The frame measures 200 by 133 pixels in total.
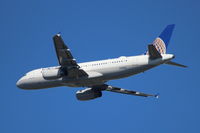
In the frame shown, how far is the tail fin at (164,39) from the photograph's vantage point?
48125 millimetres

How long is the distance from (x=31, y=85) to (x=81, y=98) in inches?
254

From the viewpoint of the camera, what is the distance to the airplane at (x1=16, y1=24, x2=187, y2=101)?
44.4 m

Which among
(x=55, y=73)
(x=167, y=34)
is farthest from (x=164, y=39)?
(x=55, y=73)

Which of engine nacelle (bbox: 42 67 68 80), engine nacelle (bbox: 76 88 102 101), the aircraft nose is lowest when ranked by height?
engine nacelle (bbox: 76 88 102 101)

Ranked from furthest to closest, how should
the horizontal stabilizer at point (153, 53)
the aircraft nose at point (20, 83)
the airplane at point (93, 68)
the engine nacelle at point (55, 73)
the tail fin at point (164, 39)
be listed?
the aircraft nose at point (20, 83) < the tail fin at point (164, 39) < the engine nacelle at point (55, 73) < the airplane at point (93, 68) < the horizontal stabilizer at point (153, 53)

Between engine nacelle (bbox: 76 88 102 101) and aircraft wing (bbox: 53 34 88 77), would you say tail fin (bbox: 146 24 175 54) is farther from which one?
engine nacelle (bbox: 76 88 102 101)

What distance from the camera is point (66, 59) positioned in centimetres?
4434

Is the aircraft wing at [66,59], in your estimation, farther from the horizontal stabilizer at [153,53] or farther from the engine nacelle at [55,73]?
the horizontal stabilizer at [153,53]

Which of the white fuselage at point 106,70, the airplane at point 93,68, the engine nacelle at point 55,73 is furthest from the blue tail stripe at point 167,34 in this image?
the engine nacelle at point 55,73

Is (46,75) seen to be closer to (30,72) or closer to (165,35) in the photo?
(30,72)

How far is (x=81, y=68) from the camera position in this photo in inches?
1880

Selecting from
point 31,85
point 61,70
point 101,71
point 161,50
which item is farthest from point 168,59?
point 31,85

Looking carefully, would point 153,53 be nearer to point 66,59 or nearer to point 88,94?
point 66,59

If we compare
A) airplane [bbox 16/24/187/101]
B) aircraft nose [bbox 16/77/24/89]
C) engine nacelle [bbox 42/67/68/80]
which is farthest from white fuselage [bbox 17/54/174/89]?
aircraft nose [bbox 16/77/24/89]
